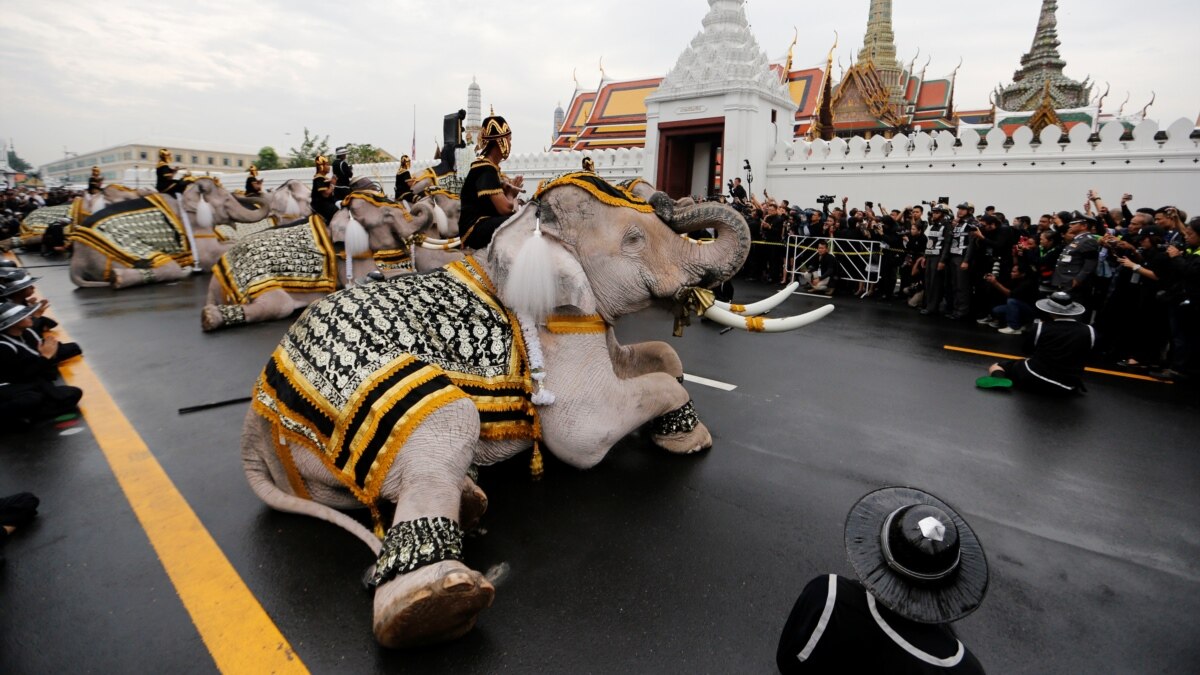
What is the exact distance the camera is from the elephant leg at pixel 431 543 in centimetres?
178

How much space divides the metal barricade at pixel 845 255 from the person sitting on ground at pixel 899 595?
909 centimetres

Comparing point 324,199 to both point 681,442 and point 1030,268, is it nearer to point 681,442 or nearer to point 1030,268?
point 681,442

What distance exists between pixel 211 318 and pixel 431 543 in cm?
585

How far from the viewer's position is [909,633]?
141 centimetres

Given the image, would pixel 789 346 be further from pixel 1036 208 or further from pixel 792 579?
pixel 1036 208

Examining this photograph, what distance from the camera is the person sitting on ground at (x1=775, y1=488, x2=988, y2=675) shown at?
1.28 metres

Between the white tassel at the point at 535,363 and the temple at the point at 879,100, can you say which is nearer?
the white tassel at the point at 535,363

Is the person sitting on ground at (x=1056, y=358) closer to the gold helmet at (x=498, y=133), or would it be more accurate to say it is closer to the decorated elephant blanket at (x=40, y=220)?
the gold helmet at (x=498, y=133)

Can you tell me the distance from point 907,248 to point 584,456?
8.95 metres

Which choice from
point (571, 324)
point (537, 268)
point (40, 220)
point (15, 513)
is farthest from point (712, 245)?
point (40, 220)

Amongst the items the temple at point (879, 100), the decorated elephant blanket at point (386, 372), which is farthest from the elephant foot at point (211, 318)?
the temple at point (879, 100)

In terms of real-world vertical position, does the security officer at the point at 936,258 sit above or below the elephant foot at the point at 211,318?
above

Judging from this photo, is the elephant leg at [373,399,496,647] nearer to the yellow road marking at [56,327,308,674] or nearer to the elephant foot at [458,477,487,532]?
the elephant foot at [458,477,487,532]

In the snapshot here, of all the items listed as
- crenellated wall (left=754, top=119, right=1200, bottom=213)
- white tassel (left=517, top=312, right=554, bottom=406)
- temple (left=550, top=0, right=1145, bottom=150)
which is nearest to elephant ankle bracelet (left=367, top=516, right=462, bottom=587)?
white tassel (left=517, top=312, right=554, bottom=406)
